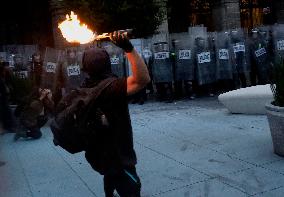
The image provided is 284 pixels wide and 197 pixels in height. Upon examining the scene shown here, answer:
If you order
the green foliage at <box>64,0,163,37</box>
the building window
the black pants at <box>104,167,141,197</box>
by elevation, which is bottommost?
the black pants at <box>104,167,141,197</box>

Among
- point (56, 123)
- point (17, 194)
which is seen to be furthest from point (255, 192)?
point (17, 194)

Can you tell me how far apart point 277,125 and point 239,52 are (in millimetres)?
6558

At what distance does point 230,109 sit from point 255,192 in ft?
14.4

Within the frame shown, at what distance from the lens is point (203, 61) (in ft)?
37.9

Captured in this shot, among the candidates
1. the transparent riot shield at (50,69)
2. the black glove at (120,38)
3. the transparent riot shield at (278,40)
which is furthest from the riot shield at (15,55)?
the black glove at (120,38)

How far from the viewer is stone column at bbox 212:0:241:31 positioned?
18391 mm

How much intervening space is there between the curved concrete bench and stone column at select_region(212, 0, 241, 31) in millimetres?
10402

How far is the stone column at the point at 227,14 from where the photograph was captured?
724 inches

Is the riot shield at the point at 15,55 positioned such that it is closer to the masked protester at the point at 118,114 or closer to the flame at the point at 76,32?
the flame at the point at 76,32

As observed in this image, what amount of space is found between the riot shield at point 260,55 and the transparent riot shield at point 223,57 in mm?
690

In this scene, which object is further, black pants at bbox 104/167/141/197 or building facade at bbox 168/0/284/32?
building facade at bbox 168/0/284/32

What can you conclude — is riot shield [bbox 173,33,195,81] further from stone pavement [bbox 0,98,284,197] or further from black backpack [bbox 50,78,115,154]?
black backpack [bbox 50,78,115,154]

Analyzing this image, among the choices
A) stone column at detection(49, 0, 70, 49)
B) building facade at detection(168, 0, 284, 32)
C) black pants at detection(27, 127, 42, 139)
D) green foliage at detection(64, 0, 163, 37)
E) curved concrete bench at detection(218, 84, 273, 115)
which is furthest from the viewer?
building facade at detection(168, 0, 284, 32)

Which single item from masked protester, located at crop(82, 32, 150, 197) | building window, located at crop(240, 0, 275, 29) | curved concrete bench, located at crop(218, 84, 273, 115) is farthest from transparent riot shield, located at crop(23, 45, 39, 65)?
building window, located at crop(240, 0, 275, 29)
